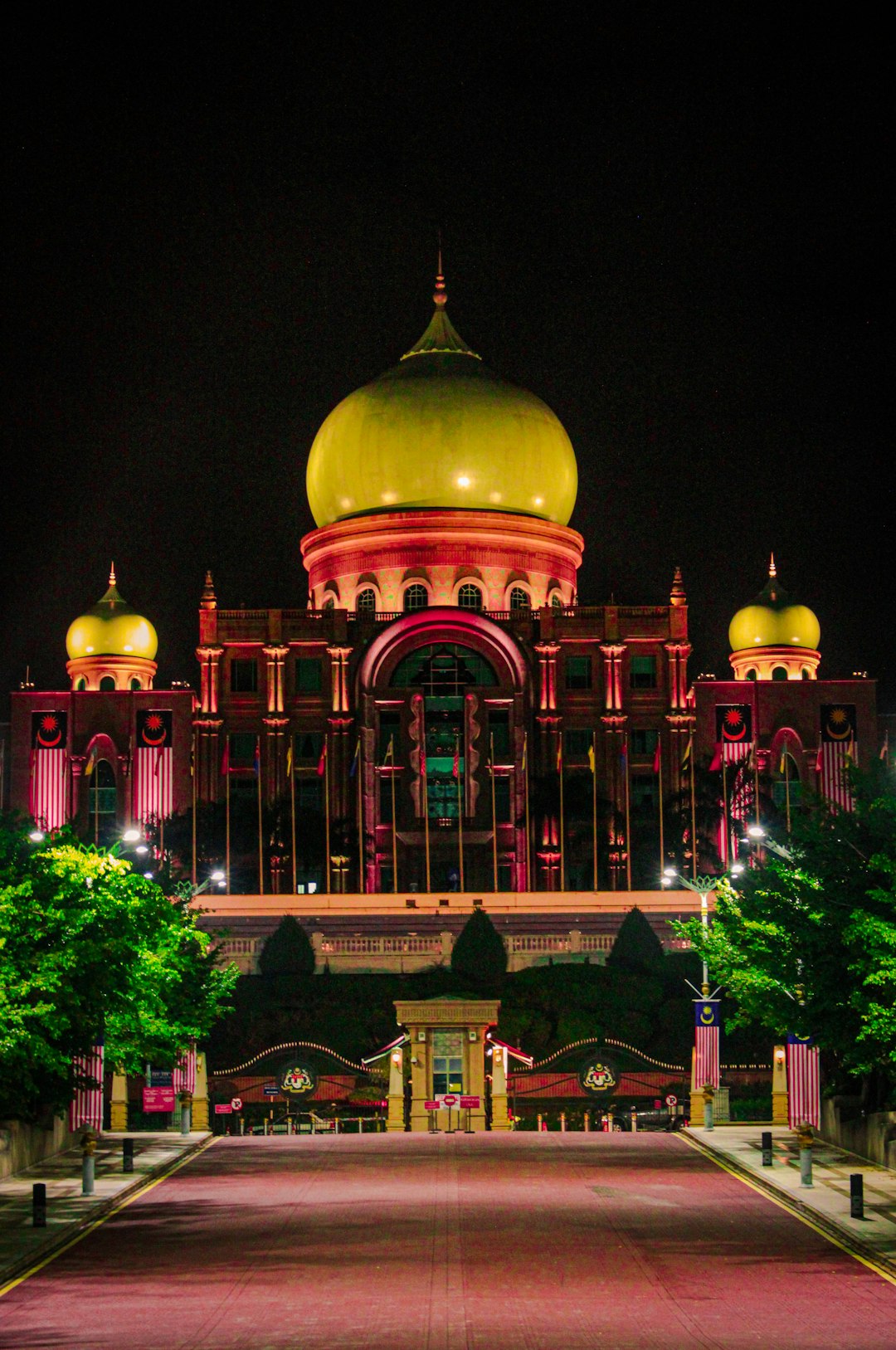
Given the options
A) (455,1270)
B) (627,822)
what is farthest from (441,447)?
(455,1270)

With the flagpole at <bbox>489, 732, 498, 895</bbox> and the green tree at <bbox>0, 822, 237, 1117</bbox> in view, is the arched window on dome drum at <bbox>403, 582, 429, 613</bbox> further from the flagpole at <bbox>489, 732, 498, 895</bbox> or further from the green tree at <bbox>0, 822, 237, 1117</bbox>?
the green tree at <bbox>0, 822, 237, 1117</bbox>

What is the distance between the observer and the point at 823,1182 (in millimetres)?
41344

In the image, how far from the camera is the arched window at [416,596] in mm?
117312

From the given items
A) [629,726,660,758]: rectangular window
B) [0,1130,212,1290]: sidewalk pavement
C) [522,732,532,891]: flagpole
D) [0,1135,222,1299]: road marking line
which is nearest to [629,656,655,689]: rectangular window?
[629,726,660,758]: rectangular window

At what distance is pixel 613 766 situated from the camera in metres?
→ 111

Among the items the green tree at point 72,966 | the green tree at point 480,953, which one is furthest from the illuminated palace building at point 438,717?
the green tree at point 72,966

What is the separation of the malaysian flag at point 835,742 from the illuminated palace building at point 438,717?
14 centimetres

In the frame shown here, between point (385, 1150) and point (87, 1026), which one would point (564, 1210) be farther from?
point (385, 1150)

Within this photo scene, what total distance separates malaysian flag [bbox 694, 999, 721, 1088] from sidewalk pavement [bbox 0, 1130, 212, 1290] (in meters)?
14.0

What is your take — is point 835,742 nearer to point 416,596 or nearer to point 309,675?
point 416,596

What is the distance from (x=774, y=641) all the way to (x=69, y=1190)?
276ft

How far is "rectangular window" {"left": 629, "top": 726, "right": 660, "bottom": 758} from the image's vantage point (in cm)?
11188

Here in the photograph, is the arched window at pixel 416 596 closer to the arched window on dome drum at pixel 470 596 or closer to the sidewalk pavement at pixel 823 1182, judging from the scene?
the arched window on dome drum at pixel 470 596

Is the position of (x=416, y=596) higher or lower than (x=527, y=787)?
higher
